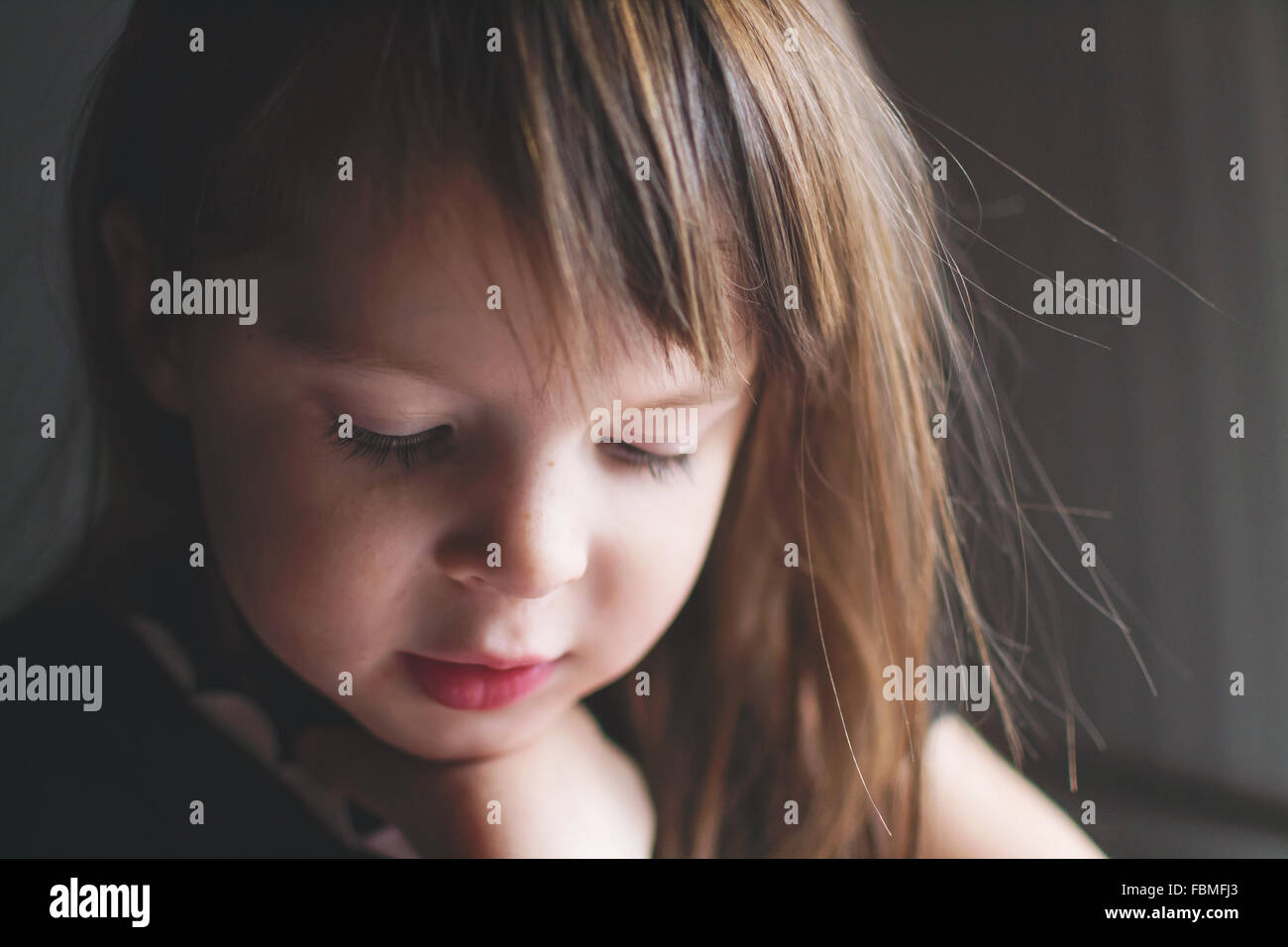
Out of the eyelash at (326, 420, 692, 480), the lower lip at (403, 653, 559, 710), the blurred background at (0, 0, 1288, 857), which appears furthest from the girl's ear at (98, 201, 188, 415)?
the blurred background at (0, 0, 1288, 857)

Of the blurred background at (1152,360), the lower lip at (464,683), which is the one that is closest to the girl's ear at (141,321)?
the lower lip at (464,683)

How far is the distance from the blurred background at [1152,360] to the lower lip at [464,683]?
1.27 feet

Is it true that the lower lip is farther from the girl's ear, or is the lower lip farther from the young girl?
the girl's ear

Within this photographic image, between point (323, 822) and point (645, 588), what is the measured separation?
0.98 feet

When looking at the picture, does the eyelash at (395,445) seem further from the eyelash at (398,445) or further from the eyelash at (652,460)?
the eyelash at (652,460)

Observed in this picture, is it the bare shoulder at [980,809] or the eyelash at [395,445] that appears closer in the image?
the eyelash at [395,445]

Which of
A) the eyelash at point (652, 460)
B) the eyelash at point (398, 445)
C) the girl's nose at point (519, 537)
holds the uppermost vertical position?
the eyelash at point (398, 445)

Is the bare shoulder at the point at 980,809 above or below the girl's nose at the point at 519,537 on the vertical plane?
below

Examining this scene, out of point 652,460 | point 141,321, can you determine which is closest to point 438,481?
point 652,460

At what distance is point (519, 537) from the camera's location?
1.98 ft

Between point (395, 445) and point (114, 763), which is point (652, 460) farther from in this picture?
point (114, 763)

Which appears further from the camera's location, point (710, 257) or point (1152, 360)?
point (1152, 360)

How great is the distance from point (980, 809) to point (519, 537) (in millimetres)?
427

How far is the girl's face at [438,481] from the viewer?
22.5 inches
